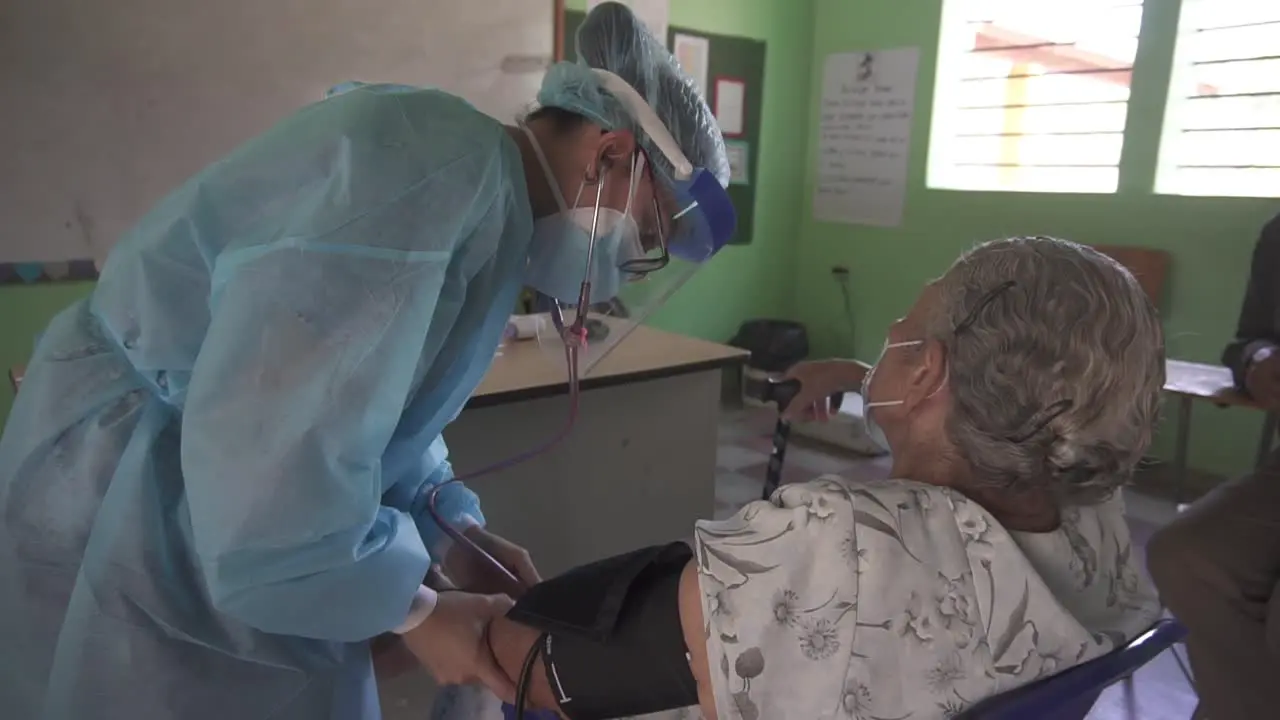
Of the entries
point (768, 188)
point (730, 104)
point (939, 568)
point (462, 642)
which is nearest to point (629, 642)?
point (462, 642)

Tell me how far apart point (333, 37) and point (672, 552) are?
9.24 feet

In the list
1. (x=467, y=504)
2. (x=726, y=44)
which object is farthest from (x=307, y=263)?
(x=726, y=44)

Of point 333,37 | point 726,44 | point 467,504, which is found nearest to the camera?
point 467,504

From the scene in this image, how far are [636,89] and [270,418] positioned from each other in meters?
0.64

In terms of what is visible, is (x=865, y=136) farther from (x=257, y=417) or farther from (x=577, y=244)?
(x=257, y=417)

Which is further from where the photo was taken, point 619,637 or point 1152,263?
point 1152,263

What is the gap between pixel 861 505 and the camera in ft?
2.77

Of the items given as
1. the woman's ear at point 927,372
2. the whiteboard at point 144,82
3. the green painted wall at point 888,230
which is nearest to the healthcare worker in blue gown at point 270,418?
the woman's ear at point 927,372

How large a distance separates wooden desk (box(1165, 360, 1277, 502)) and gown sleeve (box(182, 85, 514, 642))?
2.45m

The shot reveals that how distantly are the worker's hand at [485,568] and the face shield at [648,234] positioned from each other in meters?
0.34

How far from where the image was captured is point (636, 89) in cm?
115

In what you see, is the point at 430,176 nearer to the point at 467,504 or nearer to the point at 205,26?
the point at 467,504

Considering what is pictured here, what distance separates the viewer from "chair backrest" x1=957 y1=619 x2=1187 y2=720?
0.78 m

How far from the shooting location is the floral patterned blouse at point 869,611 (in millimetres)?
802
